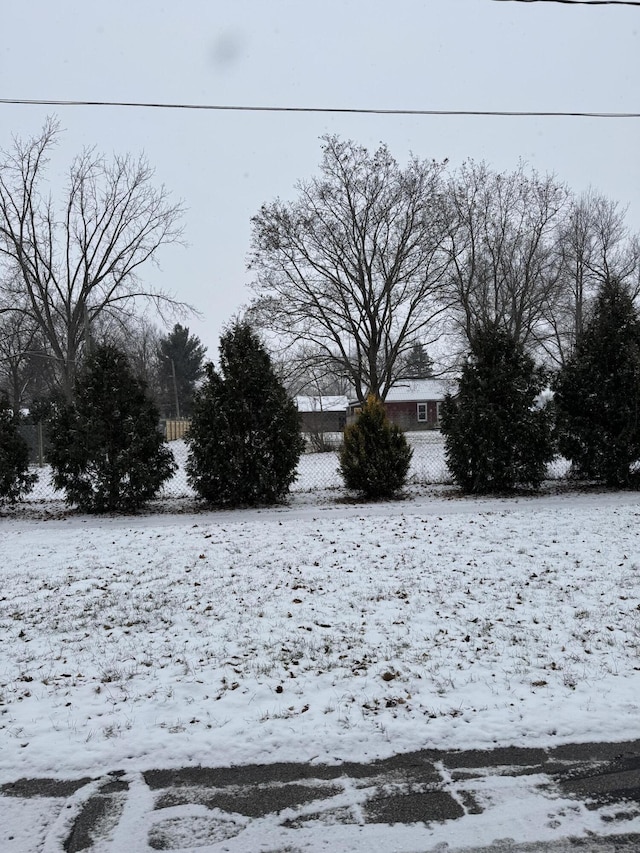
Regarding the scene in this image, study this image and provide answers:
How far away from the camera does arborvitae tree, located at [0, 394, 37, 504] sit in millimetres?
11344

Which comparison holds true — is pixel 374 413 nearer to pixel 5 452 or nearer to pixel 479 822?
pixel 5 452

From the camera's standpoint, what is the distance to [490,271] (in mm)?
25469

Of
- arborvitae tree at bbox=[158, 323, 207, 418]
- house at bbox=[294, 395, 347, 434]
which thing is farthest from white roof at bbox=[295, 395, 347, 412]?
arborvitae tree at bbox=[158, 323, 207, 418]

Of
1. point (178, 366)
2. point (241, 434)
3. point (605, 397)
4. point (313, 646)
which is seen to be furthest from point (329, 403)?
point (313, 646)

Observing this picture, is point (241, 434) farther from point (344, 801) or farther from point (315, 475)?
point (344, 801)

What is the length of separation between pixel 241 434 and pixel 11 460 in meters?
4.51

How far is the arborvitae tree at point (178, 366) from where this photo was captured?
57969mm

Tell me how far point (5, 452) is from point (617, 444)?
12.0 metres

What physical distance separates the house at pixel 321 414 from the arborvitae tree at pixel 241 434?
710mm

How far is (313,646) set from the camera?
431 cm

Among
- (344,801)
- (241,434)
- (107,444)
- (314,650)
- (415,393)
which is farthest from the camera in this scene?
(415,393)

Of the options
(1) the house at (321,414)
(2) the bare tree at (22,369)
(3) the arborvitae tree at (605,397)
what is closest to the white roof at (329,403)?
(1) the house at (321,414)

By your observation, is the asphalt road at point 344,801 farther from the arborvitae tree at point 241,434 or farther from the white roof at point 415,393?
the white roof at point 415,393

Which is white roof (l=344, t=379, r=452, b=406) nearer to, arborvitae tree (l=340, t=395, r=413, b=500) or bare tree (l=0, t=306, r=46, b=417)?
bare tree (l=0, t=306, r=46, b=417)
